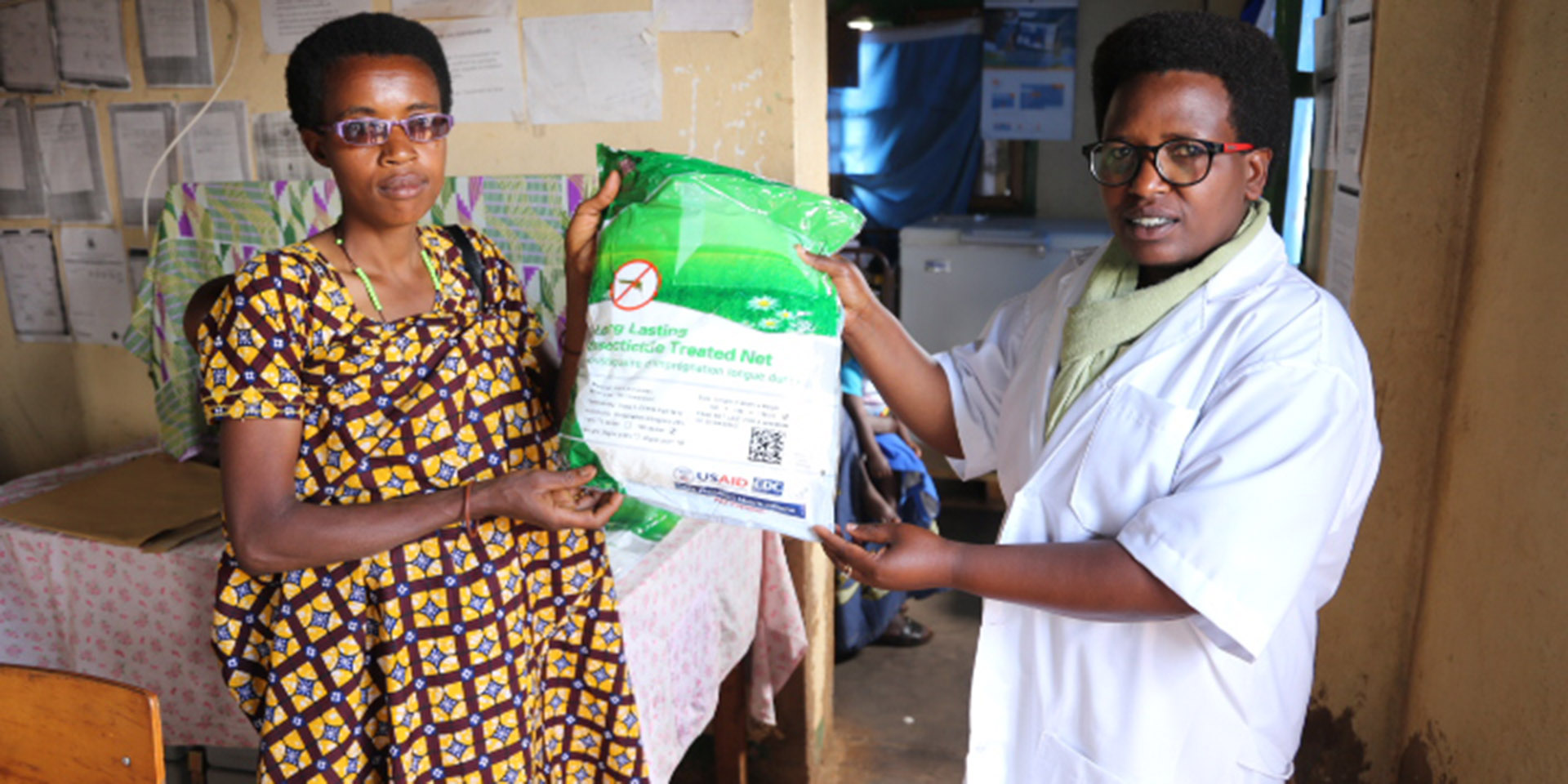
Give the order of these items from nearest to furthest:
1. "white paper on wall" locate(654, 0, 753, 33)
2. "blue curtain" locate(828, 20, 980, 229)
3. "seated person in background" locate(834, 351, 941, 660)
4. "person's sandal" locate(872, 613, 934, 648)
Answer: "white paper on wall" locate(654, 0, 753, 33), "seated person in background" locate(834, 351, 941, 660), "person's sandal" locate(872, 613, 934, 648), "blue curtain" locate(828, 20, 980, 229)

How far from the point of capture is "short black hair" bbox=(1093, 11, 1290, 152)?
1143 millimetres

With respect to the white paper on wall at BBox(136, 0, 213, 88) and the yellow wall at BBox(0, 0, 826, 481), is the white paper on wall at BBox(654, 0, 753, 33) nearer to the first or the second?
the yellow wall at BBox(0, 0, 826, 481)

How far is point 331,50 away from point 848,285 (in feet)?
2.38

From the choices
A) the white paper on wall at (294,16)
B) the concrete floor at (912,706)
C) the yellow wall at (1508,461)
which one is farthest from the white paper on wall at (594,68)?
the concrete floor at (912,706)

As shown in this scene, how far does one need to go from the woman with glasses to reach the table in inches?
→ 17.6

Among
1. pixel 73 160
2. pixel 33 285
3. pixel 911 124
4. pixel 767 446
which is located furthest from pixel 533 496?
pixel 911 124

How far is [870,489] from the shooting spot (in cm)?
321

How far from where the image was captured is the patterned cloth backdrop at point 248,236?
7.54 feet

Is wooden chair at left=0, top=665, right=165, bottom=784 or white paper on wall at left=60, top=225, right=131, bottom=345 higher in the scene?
white paper on wall at left=60, top=225, right=131, bottom=345

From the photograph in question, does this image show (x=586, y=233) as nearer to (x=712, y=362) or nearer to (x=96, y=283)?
(x=712, y=362)

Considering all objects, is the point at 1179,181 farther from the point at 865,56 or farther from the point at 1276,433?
the point at 865,56

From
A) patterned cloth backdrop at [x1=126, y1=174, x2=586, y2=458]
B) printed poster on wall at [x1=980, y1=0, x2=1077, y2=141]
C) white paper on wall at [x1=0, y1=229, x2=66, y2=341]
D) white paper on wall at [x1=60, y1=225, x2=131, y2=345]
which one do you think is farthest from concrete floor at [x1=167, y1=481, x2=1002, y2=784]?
printed poster on wall at [x1=980, y1=0, x2=1077, y2=141]

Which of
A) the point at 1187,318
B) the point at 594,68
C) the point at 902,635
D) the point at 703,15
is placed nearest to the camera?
the point at 1187,318

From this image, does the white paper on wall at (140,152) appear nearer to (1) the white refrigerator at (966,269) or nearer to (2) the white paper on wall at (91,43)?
(2) the white paper on wall at (91,43)
